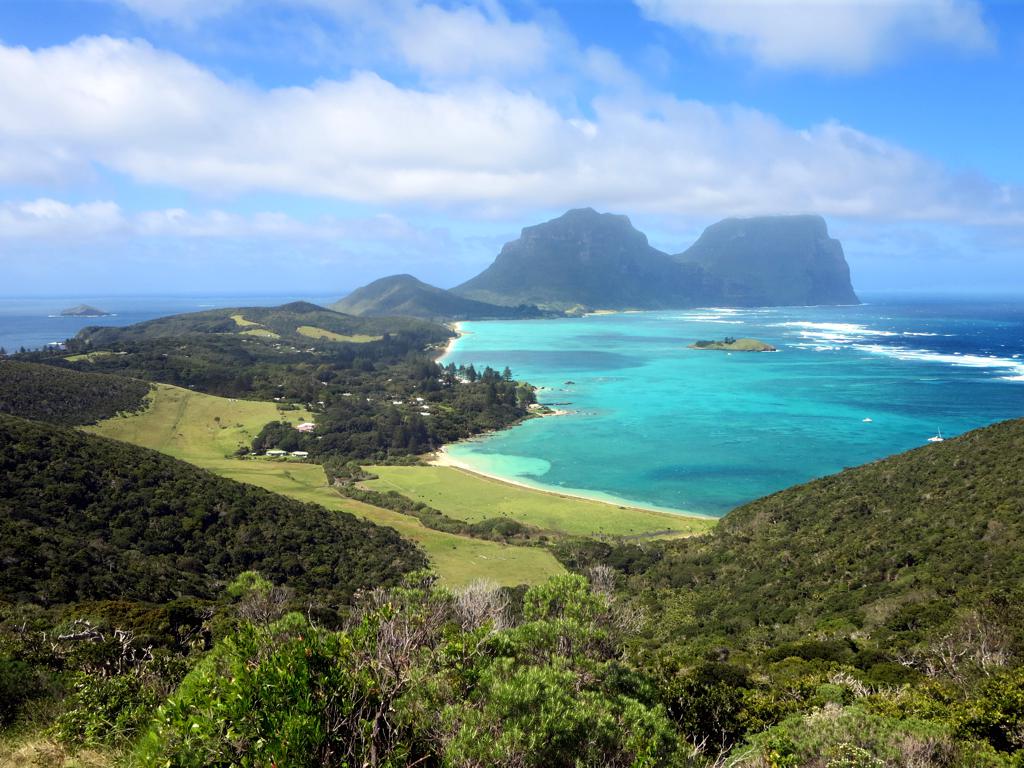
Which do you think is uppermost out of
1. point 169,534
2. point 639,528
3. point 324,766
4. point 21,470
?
point 324,766

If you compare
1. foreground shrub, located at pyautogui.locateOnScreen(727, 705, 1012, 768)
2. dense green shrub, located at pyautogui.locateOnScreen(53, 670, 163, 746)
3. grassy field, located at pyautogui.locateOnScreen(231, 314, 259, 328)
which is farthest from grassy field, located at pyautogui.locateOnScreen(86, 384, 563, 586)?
grassy field, located at pyautogui.locateOnScreen(231, 314, 259, 328)

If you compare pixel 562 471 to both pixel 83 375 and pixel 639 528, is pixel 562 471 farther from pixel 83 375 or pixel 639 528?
pixel 83 375

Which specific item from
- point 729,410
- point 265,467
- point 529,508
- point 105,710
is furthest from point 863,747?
point 729,410

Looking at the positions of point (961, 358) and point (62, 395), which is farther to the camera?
point (961, 358)

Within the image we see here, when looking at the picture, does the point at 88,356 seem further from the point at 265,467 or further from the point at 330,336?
the point at 330,336

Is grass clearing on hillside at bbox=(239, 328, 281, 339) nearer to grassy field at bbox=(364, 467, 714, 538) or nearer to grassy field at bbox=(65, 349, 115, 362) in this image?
grassy field at bbox=(65, 349, 115, 362)

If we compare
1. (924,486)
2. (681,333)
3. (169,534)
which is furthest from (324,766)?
(681,333)

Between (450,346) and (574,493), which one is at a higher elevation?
(450,346)
